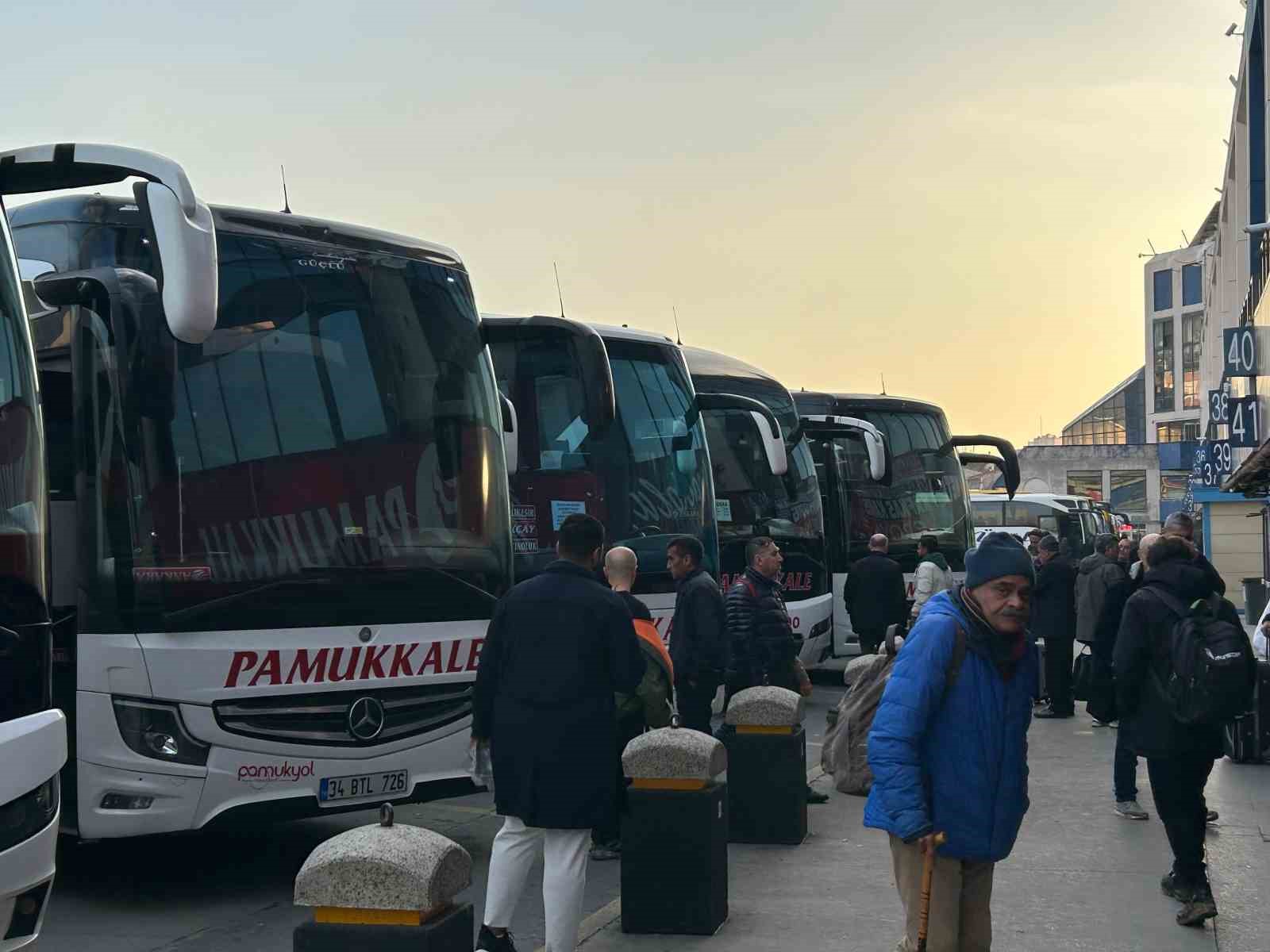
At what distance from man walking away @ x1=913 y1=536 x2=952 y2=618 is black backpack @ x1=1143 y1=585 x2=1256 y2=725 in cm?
1126

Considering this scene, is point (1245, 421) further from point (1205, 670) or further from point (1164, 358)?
point (1164, 358)

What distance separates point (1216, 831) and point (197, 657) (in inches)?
227

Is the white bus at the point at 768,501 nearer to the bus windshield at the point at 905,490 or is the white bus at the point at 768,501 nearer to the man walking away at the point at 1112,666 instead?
the bus windshield at the point at 905,490

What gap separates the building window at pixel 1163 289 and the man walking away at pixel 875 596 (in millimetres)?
98527

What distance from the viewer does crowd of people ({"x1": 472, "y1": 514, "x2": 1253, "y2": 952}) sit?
4.54 metres

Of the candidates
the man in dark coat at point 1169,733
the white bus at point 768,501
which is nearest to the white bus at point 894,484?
the white bus at point 768,501

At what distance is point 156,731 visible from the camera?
705cm

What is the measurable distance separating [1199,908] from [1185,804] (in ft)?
1.43

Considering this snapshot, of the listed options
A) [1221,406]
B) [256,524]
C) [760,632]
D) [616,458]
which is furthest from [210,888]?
[1221,406]

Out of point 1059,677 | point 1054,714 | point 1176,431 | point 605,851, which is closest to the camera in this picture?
point 605,851

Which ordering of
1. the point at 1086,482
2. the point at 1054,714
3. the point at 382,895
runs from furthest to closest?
the point at 1086,482
the point at 1054,714
the point at 382,895

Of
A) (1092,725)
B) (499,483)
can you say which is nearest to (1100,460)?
(1092,725)

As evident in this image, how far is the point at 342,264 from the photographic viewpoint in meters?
8.15

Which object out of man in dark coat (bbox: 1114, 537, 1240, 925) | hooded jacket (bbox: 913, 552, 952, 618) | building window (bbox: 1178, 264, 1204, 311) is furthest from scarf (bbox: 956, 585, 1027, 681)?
building window (bbox: 1178, 264, 1204, 311)
